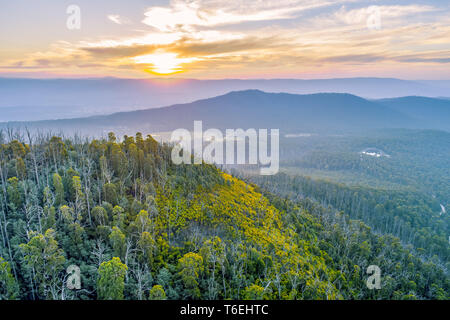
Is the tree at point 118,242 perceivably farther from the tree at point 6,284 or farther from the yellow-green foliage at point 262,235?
the yellow-green foliage at point 262,235

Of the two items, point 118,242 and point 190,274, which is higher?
point 118,242

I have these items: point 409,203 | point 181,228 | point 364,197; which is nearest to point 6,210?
point 181,228

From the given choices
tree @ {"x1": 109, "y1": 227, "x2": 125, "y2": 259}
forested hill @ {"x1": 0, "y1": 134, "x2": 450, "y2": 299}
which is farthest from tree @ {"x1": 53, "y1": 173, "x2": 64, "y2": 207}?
tree @ {"x1": 109, "y1": 227, "x2": 125, "y2": 259}

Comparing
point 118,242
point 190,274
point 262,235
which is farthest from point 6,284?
point 262,235

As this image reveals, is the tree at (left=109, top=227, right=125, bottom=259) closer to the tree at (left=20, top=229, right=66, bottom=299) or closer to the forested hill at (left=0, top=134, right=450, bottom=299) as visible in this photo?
the forested hill at (left=0, top=134, right=450, bottom=299)

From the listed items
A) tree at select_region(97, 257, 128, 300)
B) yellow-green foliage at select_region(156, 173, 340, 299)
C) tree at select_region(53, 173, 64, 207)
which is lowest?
yellow-green foliage at select_region(156, 173, 340, 299)

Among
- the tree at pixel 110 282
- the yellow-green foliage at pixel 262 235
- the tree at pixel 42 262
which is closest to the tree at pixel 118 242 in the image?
the tree at pixel 42 262

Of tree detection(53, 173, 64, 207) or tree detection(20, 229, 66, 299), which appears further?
tree detection(53, 173, 64, 207)

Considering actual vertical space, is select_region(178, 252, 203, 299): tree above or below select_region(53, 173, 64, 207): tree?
below

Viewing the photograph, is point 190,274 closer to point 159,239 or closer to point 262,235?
point 159,239

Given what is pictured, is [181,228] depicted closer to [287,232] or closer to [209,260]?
[209,260]
